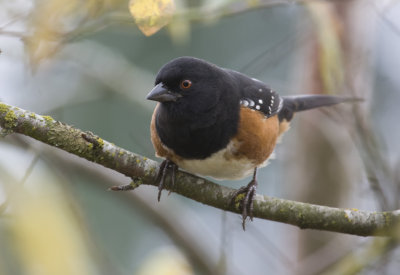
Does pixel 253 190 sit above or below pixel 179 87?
below

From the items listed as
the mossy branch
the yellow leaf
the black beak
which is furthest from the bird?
the yellow leaf

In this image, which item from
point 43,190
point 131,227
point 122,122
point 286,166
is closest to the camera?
point 43,190

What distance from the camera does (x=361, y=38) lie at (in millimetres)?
4617

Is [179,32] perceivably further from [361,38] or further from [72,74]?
[361,38]

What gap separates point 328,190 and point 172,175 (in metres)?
2.49

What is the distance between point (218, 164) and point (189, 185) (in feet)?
1.04

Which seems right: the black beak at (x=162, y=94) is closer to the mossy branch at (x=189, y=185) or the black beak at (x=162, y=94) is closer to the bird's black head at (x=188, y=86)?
the bird's black head at (x=188, y=86)

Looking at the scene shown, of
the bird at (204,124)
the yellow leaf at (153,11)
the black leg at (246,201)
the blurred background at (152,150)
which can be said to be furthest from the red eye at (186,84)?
the yellow leaf at (153,11)

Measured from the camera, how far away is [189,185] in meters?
2.36

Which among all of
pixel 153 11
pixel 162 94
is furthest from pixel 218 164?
pixel 153 11

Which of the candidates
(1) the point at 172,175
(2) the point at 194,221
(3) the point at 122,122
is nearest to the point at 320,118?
(2) the point at 194,221

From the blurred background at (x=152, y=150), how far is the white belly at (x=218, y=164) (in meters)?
0.32

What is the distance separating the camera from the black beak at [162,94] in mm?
2471

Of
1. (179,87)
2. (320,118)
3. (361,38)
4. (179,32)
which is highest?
(179,32)
